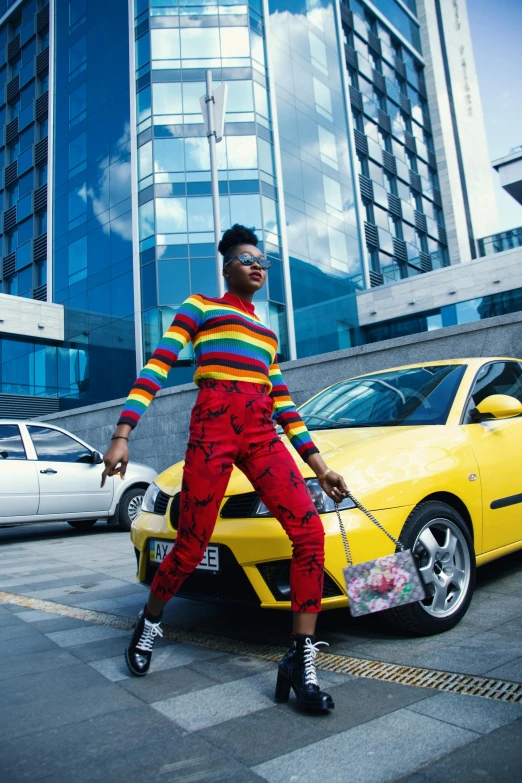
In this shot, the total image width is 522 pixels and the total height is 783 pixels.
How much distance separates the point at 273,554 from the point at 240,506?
1.04 feet

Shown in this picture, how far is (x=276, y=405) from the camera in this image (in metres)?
2.77

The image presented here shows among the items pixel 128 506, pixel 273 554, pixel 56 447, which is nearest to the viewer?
pixel 273 554

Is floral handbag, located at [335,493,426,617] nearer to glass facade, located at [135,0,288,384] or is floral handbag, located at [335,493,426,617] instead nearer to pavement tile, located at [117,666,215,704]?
pavement tile, located at [117,666,215,704]

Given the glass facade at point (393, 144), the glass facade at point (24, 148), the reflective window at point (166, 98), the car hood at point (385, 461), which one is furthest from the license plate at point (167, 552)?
the glass facade at point (24, 148)

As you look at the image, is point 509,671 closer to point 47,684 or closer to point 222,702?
point 222,702

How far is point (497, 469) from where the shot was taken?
3439 millimetres

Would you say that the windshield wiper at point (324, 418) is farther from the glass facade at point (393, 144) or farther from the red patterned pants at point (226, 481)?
the glass facade at point (393, 144)

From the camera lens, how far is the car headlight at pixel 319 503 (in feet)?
8.88

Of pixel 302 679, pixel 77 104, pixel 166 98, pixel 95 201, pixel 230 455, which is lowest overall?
pixel 302 679

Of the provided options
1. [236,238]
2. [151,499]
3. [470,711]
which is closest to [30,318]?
[151,499]

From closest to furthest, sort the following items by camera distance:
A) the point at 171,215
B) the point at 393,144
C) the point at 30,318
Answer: the point at 171,215 → the point at 30,318 → the point at 393,144

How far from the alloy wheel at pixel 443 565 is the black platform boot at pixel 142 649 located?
4.02 feet

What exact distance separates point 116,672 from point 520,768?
1661 millimetres

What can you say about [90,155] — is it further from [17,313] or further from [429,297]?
[429,297]
